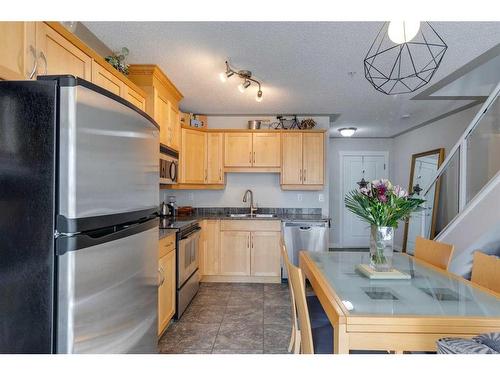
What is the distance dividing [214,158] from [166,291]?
2.30m

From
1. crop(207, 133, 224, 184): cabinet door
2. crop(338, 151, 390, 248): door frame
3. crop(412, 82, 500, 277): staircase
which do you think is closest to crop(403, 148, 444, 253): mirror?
crop(412, 82, 500, 277): staircase

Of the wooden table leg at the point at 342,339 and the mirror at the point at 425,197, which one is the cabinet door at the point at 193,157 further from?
the wooden table leg at the point at 342,339

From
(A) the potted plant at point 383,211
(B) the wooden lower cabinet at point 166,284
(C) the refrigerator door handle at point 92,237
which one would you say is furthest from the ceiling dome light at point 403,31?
(B) the wooden lower cabinet at point 166,284

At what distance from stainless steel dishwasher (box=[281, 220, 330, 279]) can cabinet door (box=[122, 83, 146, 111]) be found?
7.82 ft

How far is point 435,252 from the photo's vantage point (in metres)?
2.10

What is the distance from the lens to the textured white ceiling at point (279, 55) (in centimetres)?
216

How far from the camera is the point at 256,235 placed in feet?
13.5

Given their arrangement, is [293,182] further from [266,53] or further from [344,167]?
[344,167]

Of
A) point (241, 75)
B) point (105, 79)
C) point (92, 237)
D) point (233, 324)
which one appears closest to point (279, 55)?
point (241, 75)

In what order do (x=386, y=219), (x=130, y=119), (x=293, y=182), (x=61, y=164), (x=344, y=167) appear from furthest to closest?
1. (x=344, y=167)
2. (x=293, y=182)
3. (x=386, y=219)
4. (x=130, y=119)
5. (x=61, y=164)

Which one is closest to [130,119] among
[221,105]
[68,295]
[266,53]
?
[68,295]

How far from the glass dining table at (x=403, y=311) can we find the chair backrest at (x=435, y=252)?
29cm

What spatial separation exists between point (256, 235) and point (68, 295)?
3214mm
